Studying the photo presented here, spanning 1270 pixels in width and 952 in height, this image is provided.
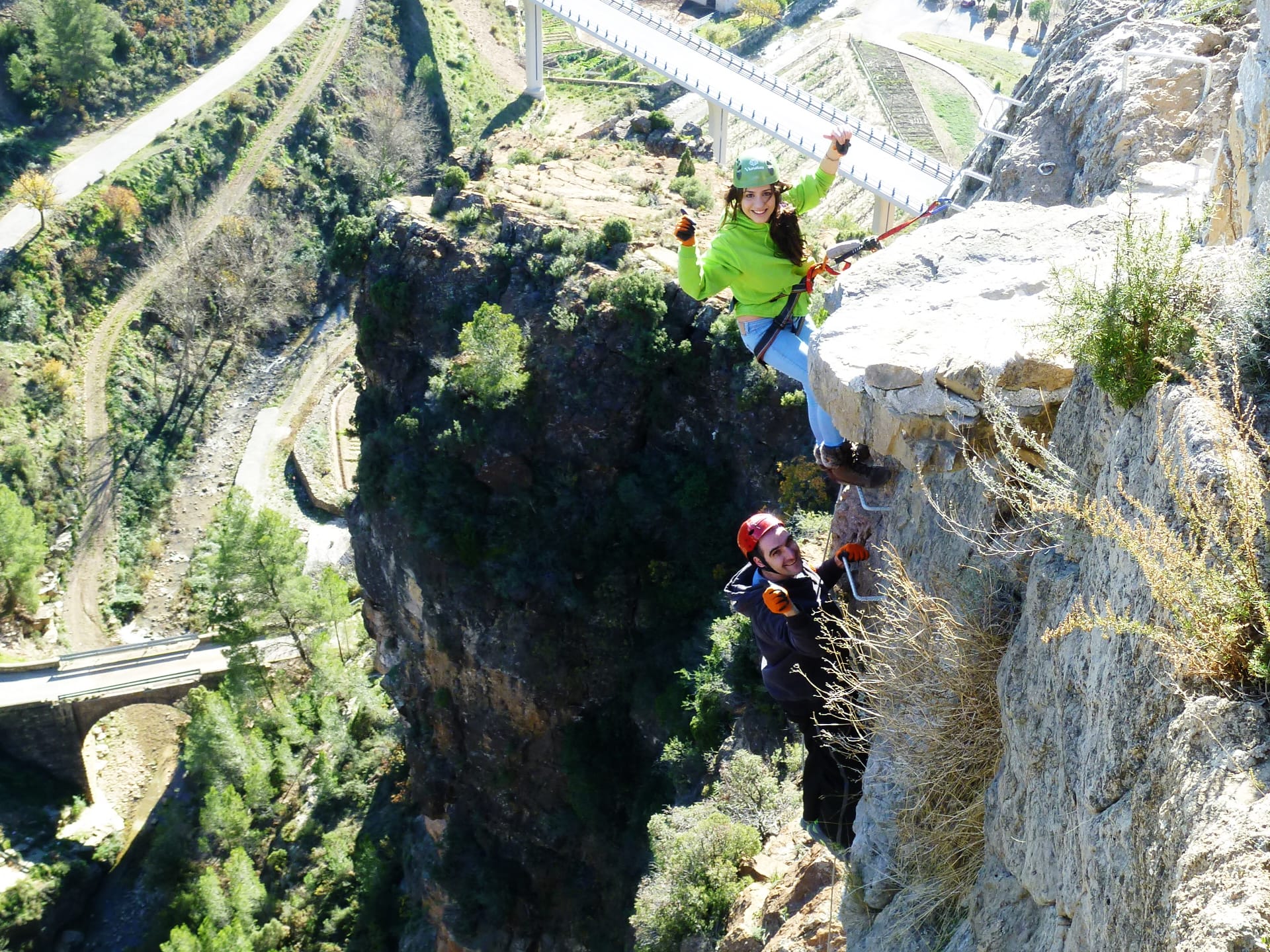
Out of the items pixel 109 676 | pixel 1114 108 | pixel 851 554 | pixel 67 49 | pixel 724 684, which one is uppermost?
pixel 67 49

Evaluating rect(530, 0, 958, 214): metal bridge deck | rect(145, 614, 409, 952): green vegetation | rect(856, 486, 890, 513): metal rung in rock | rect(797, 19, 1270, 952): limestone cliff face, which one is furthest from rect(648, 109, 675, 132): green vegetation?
rect(856, 486, 890, 513): metal rung in rock

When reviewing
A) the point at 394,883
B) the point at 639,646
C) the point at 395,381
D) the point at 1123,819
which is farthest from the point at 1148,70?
the point at 394,883

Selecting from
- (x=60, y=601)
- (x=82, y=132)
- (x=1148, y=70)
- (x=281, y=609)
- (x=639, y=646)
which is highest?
(x=82, y=132)

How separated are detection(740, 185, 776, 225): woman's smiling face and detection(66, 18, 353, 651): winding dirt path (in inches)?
1836

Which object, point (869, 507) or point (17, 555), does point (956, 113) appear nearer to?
point (17, 555)

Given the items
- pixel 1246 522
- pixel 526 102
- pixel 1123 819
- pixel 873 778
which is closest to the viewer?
pixel 1246 522

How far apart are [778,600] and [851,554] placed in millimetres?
1626

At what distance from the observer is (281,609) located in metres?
43.8

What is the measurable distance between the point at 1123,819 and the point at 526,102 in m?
63.9

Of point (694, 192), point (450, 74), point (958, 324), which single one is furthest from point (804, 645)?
point (450, 74)

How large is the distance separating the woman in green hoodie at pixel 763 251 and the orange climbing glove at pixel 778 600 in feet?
7.78

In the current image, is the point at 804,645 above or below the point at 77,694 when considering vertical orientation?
below

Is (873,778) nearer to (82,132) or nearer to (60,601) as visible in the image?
(60,601)

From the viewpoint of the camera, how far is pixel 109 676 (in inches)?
1732
